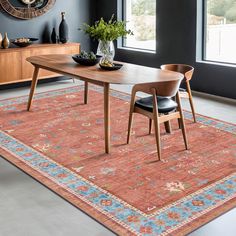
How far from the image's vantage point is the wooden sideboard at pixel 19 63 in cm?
633

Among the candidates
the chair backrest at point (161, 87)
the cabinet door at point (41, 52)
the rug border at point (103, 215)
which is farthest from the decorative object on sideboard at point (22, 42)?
the rug border at point (103, 215)

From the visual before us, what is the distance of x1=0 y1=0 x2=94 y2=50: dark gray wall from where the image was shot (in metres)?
6.77

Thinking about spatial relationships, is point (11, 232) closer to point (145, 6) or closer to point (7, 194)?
point (7, 194)

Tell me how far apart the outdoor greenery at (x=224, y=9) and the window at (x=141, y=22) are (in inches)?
45.7

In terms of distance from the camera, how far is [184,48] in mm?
6461

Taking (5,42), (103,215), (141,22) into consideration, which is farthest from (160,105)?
(141,22)

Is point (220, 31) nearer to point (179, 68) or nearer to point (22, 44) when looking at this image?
point (179, 68)

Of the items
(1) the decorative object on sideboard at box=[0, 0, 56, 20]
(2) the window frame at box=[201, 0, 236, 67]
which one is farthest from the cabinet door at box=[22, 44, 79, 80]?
(2) the window frame at box=[201, 0, 236, 67]

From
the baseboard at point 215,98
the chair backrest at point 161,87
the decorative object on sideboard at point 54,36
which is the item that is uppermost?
the decorative object on sideboard at point 54,36

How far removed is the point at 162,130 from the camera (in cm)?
477

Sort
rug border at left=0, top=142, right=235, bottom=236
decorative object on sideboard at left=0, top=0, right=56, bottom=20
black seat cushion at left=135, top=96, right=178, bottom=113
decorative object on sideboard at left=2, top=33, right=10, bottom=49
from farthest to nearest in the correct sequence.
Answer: decorative object on sideboard at left=0, top=0, right=56, bottom=20, decorative object on sideboard at left=2, top=33, right=10, bottom=49, black seat cushion at left=135, top=96, right=178, bottom=113, rug border at left=0, top=142, right=235, bottom=236

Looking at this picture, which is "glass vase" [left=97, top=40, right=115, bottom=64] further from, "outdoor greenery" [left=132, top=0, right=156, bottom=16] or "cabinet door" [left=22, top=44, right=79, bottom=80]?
"outdoor greenery" [left=132, top=0, right=156, bottom=16]

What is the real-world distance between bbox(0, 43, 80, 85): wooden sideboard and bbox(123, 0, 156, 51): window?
1369 mm

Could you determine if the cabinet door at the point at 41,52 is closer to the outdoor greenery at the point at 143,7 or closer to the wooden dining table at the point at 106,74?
the outdoor greenery at the point at 143,7
